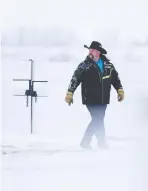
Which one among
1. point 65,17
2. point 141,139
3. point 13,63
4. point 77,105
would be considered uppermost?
point 65,17

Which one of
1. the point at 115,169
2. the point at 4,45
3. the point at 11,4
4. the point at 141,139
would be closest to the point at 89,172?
the point at 115,169

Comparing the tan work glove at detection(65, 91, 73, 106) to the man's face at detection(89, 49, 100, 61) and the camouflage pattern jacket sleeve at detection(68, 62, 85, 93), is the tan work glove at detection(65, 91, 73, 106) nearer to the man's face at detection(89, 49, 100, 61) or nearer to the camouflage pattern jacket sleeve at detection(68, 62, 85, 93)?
the camouflage pattern jacket sleeve at detection(68, 62, 85, 93)

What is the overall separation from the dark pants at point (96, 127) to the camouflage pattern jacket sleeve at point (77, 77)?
136 mm

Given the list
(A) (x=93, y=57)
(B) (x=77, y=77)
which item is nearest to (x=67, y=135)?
(B) (x=77, y=77)

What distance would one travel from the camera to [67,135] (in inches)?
90.4

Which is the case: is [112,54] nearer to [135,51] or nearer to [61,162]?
[135,51]

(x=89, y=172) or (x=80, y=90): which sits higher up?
(x=80, y=90)

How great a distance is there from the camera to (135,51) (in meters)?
2.28

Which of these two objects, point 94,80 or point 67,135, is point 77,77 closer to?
point 94,80

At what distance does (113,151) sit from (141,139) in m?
0.15

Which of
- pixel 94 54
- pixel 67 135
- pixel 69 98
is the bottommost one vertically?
pixel 67 135

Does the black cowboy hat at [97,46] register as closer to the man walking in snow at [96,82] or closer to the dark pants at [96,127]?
the man walking in snow at [96,82]

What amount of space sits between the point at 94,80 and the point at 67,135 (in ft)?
0.97

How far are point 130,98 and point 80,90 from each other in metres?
0.24
